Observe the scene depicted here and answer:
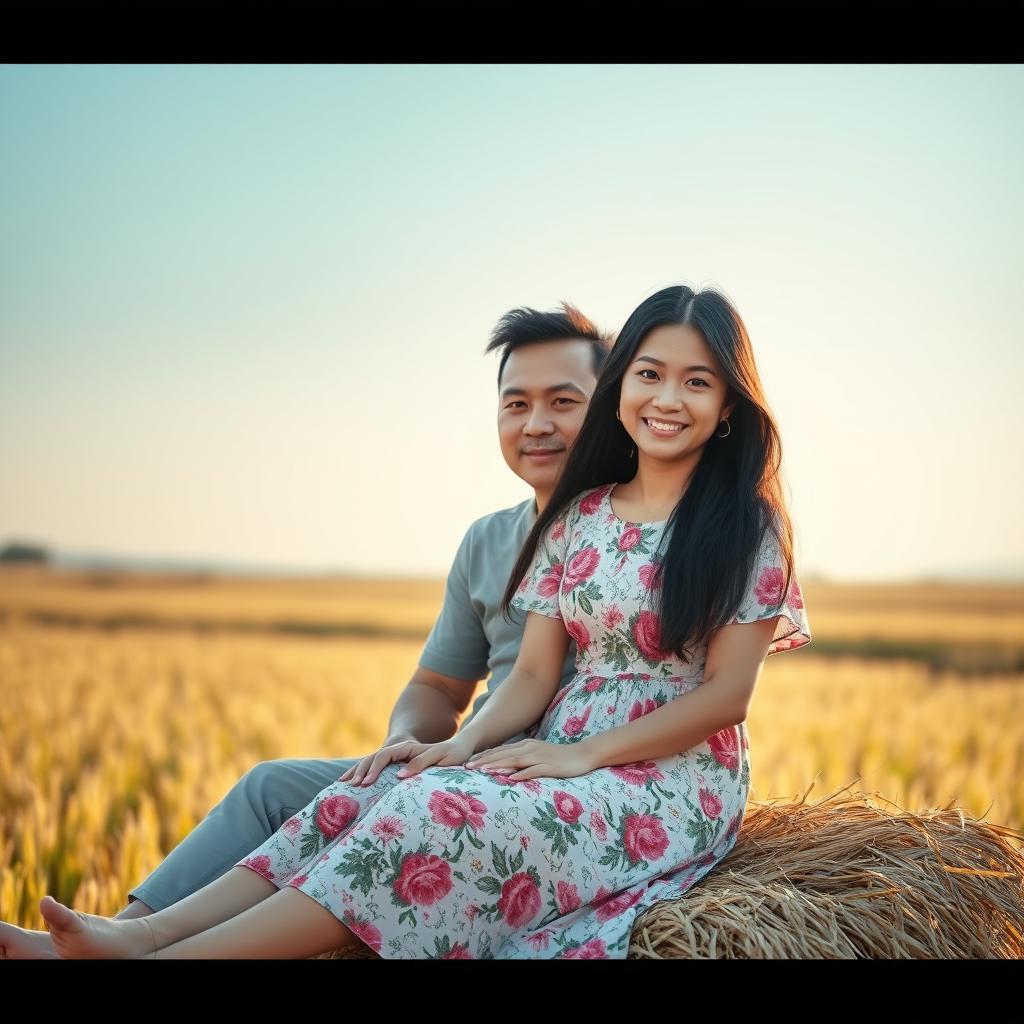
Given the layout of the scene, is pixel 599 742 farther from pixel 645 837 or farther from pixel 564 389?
pixel 564 389

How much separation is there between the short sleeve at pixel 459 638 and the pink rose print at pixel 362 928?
124 centimetres

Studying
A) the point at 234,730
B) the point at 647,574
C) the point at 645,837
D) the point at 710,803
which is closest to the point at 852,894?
the point at 710,803

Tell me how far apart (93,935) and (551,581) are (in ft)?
4.10

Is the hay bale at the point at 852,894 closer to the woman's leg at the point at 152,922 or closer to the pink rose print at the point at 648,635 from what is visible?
the woman's leg at the point at 152,922

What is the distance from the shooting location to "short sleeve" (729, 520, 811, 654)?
106 inches

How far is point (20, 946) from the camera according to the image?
2395 mm

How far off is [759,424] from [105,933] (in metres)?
1.68

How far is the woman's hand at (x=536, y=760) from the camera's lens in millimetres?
2463

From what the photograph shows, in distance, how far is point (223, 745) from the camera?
6125 millimetres

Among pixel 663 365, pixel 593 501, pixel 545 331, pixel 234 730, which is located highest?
pixel 545 331
